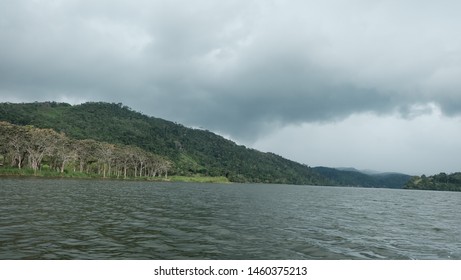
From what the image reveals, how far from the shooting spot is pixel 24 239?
23484mm

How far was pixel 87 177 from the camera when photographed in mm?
185125
